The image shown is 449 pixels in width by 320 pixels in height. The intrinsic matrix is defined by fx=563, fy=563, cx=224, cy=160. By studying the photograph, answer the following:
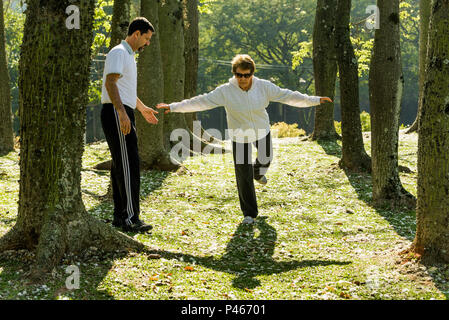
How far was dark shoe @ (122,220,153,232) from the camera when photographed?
24.4 ft

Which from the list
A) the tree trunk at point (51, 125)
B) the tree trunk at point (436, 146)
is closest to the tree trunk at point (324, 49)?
the tree trunk at point (436, 146)

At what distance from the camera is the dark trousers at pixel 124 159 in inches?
272

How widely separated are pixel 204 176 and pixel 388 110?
4.78m

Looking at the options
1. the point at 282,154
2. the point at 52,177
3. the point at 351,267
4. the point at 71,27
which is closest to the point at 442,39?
the point at 351,267

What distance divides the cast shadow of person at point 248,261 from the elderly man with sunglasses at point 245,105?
43.3 inches

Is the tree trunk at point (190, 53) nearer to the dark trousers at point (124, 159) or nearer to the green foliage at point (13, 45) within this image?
the dark trousers at point (124, 159)

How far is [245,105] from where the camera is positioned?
8094 millimetres

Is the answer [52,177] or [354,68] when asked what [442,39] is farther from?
[354,68]

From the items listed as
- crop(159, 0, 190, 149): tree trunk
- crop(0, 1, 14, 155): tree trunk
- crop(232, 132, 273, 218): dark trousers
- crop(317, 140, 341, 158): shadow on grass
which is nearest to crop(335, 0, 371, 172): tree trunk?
crop(317, 140, 341, 158): shadow on grass

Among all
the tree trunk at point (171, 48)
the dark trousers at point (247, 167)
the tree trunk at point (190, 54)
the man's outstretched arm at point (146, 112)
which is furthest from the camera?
the tree trunk at point (190, 54)

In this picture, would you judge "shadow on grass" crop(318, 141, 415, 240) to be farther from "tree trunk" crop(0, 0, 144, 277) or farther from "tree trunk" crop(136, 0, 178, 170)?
"tree trunk" crop(0, 0, 144, 277)

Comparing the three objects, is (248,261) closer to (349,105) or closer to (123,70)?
(123,70)

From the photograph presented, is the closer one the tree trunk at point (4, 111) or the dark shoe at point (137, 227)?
the dark shoe at point (137, 227)

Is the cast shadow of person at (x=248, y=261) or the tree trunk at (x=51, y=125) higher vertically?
the tree trunk at (x=51, y=125)
